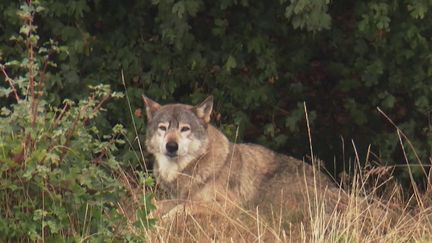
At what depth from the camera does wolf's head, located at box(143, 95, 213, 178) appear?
9914 millimetres

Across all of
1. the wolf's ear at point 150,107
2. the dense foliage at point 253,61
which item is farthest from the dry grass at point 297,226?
the dense foliage at point 253,61

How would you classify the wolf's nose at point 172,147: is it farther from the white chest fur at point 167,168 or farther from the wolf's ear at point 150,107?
the wolf's ear at point 150,107

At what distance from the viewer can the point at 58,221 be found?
7168 mm

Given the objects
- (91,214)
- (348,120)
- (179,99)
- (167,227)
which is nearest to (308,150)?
(348,120)

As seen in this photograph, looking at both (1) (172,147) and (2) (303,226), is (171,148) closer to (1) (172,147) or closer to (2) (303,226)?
(1) (172,147)

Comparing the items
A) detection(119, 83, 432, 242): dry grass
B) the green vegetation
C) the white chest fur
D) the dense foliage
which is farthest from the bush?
A: the dense foliage

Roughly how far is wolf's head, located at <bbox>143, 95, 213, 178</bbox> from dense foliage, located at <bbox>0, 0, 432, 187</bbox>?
0.60 meters

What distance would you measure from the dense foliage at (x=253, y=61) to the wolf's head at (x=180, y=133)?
1.98 feet

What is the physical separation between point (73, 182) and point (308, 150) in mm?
5138

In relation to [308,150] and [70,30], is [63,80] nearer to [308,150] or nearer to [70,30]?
[70,30]

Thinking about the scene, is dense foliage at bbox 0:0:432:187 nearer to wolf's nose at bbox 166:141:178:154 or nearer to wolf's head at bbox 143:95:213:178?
wolf's head at bbox 143:95:213:178

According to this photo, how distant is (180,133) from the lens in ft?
32.7

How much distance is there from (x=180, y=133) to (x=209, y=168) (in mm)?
382

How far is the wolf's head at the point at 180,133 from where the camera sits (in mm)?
9914
